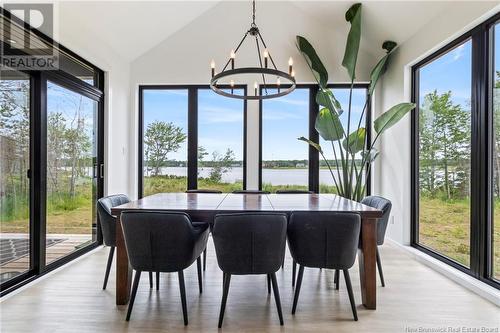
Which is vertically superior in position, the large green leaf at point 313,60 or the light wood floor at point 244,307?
the large green leaf at point 313,60

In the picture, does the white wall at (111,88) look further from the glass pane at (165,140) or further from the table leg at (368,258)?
the table leg at (368,258)

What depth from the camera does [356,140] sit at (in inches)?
172

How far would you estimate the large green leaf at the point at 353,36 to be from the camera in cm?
400

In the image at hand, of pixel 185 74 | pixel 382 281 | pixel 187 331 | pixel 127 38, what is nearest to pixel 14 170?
pixel 187 331

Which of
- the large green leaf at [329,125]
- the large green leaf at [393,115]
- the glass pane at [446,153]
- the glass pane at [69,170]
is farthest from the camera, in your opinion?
the large green leaf at [329,125]

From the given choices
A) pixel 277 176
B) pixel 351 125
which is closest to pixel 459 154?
pixel 351 125

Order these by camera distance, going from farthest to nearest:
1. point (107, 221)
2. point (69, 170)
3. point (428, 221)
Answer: point (428, 221) → point (69, 170) → point (107, 221)

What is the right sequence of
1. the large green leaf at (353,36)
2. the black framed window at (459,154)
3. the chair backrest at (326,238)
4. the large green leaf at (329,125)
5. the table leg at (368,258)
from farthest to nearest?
the large green leaf at (329,125)
the large green leaf at (353,36)
the black framed window at (459,154)
the table leg at (368,258)
the chair backrest at (326,238)

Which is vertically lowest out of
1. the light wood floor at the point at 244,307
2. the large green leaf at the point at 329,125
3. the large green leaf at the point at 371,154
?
the light wood floor at the point at 244,307

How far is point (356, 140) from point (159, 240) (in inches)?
131

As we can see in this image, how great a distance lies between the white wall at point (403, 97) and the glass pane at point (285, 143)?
4.03 feet

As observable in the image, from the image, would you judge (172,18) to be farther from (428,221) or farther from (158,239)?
(428,221)

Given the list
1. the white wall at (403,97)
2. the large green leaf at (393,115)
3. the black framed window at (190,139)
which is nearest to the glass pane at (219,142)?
the black framed window at (190,139)

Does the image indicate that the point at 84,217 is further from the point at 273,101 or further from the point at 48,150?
the point at 273,101
